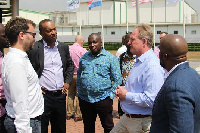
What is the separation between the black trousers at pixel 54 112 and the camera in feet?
15.5

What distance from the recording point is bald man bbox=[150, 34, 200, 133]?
7.10 feet

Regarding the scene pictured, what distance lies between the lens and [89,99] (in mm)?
4973

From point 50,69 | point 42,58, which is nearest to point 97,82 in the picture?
point 50,69

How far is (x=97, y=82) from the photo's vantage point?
4.94 m

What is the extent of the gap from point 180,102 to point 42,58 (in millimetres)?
2934

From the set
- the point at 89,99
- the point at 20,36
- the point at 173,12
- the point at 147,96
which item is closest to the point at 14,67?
the point at 20,36

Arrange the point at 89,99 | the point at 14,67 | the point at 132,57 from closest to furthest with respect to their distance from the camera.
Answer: the point at 14,67
the point at 89,99
the point at 132,57

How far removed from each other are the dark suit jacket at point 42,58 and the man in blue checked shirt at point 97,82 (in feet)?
0.77

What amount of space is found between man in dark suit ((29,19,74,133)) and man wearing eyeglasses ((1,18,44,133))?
1.36m

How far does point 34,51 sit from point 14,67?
1816 millimetres

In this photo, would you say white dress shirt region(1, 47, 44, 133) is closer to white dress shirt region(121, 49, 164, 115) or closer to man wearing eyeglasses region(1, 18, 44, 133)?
man wearing eyeglasses region(1, 18, 44, 133)

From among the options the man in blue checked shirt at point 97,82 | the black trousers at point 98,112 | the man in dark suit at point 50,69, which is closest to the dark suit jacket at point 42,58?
A: the man in dark suit at point 50,69

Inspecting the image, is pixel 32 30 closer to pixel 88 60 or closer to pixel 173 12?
pixel 88 60

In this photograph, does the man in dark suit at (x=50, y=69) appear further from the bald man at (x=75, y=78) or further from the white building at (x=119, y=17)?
the white building at (x=119, y=17)
